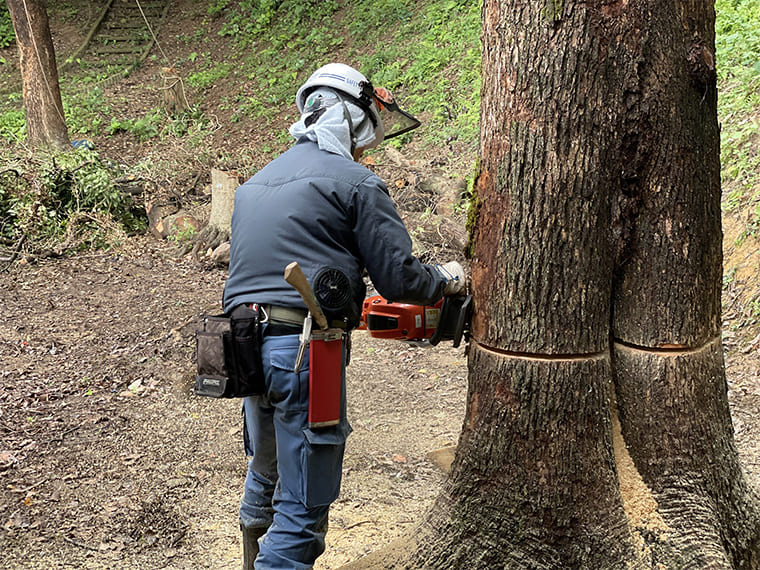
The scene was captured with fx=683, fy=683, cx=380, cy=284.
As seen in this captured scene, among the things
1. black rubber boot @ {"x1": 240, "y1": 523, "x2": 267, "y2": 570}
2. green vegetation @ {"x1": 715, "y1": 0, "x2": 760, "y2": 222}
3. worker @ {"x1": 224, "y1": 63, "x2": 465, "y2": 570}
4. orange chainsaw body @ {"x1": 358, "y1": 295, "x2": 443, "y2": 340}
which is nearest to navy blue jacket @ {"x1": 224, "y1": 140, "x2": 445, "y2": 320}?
worker @ {"x1": 224, "y1": 63, "x2": 465, "y2": 570}

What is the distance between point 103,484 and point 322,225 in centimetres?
244

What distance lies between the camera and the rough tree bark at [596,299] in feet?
7.38

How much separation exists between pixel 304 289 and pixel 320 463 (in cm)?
68

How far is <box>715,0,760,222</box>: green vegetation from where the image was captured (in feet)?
18.2

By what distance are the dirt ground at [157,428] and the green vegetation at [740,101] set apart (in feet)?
2.07

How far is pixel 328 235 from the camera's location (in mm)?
2496

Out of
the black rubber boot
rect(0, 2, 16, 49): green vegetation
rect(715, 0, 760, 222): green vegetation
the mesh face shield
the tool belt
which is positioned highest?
rect(0, 2, 16, 49): green vegetation

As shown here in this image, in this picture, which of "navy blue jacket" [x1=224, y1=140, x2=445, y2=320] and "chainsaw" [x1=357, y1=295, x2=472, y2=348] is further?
"chainsaw" [x1=357, y1=295, x2=472, y2=348]

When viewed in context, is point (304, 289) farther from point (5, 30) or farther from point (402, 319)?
point (5, 30)

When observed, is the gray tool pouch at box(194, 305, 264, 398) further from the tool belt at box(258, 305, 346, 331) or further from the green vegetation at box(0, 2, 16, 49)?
the green vegetation at box(0, 2, 16, 49)

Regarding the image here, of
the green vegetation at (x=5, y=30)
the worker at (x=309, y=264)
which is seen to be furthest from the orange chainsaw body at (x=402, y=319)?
the green vegetation at (x=5, y=30)

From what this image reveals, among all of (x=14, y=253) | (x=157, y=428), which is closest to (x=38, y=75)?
(x=14, y=253)

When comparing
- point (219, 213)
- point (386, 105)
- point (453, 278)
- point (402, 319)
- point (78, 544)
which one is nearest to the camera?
point (453, 278)

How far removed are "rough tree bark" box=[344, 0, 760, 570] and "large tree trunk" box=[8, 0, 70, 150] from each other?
9.25 meters
